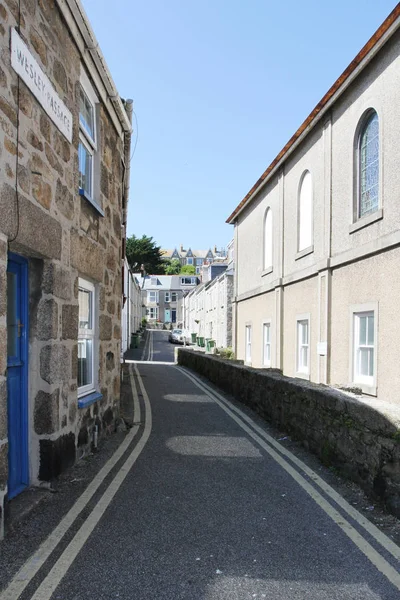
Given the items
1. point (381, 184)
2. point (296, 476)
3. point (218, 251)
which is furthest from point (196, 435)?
point (218, 251)

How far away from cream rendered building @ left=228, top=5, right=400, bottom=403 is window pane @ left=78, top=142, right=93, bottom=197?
5.11 metres

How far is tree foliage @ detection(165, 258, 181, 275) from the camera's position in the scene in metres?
112

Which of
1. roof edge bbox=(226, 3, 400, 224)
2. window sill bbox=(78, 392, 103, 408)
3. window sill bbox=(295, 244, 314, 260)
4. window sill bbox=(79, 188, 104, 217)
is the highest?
roof edge bbox=(226, 3, 400, 224)

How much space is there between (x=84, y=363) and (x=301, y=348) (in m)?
8.15

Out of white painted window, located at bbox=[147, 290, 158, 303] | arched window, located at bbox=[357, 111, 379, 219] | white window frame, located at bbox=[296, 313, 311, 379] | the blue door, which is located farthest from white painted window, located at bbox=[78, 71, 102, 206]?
white painted window, located at bbox=[147, 290, 158, 303]

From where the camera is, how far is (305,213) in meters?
13.4

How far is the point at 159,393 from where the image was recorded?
41.3 feet

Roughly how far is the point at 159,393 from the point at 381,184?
7.12 metres

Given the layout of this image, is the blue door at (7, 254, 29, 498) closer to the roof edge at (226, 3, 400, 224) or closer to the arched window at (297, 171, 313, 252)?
the roof edge at (226, 3, 400, 224)

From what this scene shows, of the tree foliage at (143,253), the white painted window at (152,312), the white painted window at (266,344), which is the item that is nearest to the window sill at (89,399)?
the white painted window at (266,344)

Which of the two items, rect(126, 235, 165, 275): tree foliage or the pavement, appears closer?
the pavement

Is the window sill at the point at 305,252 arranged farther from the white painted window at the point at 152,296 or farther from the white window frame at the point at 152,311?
the white window frame at the point at 152,311

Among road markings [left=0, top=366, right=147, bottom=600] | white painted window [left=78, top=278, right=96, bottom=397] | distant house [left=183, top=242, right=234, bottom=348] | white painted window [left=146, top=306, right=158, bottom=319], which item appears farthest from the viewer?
white painted window [left=146, top=306, right=158, bottom=319]

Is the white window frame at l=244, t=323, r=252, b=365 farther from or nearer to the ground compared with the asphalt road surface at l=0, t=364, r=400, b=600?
farther from the ground
